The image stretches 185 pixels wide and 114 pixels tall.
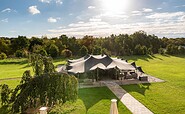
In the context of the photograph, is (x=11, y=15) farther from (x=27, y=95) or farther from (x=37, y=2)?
(x=27, y=95)

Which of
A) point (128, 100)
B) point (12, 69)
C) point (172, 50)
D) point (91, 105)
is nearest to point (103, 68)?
point (128, 100)

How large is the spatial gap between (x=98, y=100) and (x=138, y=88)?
4173 mm

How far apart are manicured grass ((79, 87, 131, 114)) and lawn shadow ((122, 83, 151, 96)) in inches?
62.6

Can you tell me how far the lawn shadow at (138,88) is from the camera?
1402 centimetres

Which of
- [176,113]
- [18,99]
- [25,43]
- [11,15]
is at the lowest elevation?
[176,113]

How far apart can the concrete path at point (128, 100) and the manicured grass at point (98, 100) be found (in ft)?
1.12

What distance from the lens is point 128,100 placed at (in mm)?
12062

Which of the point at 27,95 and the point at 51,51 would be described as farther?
the point at 51,51

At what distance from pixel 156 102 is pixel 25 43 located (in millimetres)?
39345

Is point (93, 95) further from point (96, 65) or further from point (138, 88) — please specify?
point (96, 65)

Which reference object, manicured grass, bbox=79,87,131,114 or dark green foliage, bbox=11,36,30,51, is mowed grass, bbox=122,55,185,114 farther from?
dark green foliage, bbox=11,36,30,51

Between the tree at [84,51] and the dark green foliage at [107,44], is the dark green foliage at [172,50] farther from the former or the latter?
the tree at [84,51]

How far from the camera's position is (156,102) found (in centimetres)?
1167

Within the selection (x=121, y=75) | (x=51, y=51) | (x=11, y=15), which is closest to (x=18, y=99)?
(x=121, y=75)
